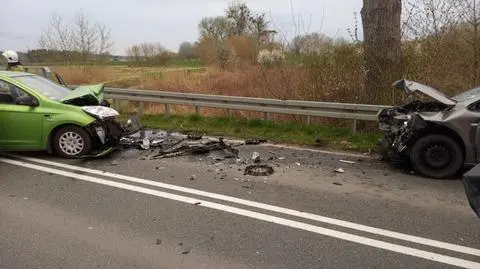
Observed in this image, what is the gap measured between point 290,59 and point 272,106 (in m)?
2.12

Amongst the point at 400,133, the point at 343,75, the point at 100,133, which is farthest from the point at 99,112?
the point at 343,75

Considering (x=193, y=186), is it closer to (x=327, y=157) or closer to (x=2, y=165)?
(x=327, y=157)

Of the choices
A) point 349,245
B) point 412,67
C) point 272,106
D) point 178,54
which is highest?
point 178,54

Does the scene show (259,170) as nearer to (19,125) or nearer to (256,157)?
(256,157)

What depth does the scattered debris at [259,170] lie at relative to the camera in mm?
6527

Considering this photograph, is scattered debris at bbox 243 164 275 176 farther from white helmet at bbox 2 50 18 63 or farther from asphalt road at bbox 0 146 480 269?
white helmet at bbox 2 50 18 63

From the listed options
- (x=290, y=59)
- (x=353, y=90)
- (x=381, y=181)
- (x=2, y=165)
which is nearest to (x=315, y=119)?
(x=353, y=90)

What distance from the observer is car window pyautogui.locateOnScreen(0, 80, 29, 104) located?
24.4 feet

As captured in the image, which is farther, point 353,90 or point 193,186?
point 353,90

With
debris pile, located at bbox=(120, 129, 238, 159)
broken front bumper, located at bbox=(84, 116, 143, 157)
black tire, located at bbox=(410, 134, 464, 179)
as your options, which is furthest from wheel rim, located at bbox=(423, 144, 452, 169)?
broken front bumper, located at bbox=(84, 116, 143, 157)

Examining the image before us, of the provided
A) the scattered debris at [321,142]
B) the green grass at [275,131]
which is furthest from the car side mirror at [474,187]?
the scattered debris at [321,142]

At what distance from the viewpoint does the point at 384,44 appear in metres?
9.95

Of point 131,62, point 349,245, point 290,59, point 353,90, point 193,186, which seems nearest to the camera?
point 349,245

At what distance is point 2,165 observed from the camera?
23.1 feet
